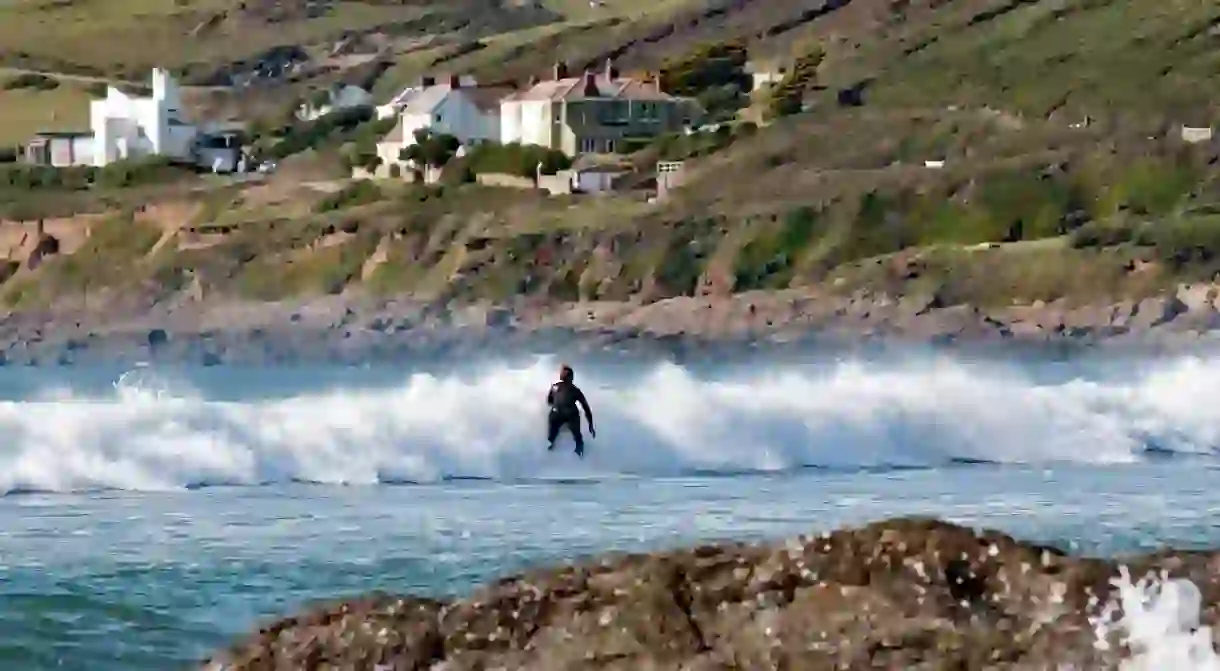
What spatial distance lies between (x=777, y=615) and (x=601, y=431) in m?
17.4

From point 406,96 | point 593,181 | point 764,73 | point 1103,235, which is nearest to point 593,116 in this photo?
point 593,181

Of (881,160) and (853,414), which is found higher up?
(881,160)

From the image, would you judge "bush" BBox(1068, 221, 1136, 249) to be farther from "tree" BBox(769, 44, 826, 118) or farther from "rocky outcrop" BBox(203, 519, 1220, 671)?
"rocky outcrop" BBox(203, 519, 1220, 671)

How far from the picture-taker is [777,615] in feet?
22.3

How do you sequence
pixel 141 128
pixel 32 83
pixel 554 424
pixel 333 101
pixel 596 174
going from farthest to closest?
pixel 32 83, pixel 333 101, pixel 141 128, pixel 596 174, pixel 554 424

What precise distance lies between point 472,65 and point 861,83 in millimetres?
39759

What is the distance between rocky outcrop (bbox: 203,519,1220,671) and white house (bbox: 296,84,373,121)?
129937mm

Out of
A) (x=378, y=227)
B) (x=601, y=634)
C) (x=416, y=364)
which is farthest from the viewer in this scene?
(x=378, y=227)

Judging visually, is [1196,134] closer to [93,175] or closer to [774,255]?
[774,255]

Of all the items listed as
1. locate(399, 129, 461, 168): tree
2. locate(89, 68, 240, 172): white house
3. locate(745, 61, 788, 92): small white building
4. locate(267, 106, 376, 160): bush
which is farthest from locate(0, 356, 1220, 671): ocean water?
locate(267, 106, 376, 160): bush

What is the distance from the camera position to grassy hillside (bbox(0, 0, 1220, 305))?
76.6 meters

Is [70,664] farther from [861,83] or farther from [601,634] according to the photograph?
[861,83]

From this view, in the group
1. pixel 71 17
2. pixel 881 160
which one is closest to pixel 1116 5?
pixel 881 160

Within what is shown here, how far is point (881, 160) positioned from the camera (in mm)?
93500
